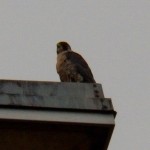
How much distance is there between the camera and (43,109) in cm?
304

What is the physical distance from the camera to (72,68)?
25.2ft

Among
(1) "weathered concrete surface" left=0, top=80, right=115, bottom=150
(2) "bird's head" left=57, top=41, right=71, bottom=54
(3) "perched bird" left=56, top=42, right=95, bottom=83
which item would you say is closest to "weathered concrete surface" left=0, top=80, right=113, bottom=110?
(1) "weathered concrete surface" left=0, top=80, right=115, bottom=150

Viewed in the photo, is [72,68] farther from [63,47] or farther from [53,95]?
[53,95]

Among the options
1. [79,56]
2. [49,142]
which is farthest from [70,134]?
[79,56]

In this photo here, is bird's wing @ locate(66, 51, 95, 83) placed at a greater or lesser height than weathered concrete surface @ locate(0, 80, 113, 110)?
lesser

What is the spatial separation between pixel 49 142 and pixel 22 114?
252 millimetres

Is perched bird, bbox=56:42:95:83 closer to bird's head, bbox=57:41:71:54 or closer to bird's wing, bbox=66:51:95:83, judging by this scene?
bird's wing, bbox=66:51:95:83

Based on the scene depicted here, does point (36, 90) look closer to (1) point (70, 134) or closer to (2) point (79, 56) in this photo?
(1) point (70, 134)

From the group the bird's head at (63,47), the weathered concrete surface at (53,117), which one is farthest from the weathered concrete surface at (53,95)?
the bird's head at (63,47)

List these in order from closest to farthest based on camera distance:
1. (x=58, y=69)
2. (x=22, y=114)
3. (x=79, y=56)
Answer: (x=22, y=114)
(x=58, y=69)
(x=79, y=56)

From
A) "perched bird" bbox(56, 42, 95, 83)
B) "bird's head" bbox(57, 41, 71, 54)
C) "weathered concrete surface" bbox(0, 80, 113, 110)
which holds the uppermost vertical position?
"weathered concrete surface" bbox(0, 80, 113, 110)

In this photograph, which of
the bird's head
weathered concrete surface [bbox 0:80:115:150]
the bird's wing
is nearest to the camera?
weathered concrete surface [bbox 0:80:115:150]

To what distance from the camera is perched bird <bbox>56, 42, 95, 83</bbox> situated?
7.43m

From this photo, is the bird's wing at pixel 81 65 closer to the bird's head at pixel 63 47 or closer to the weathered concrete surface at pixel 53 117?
the bird's head at pixel 63 47
